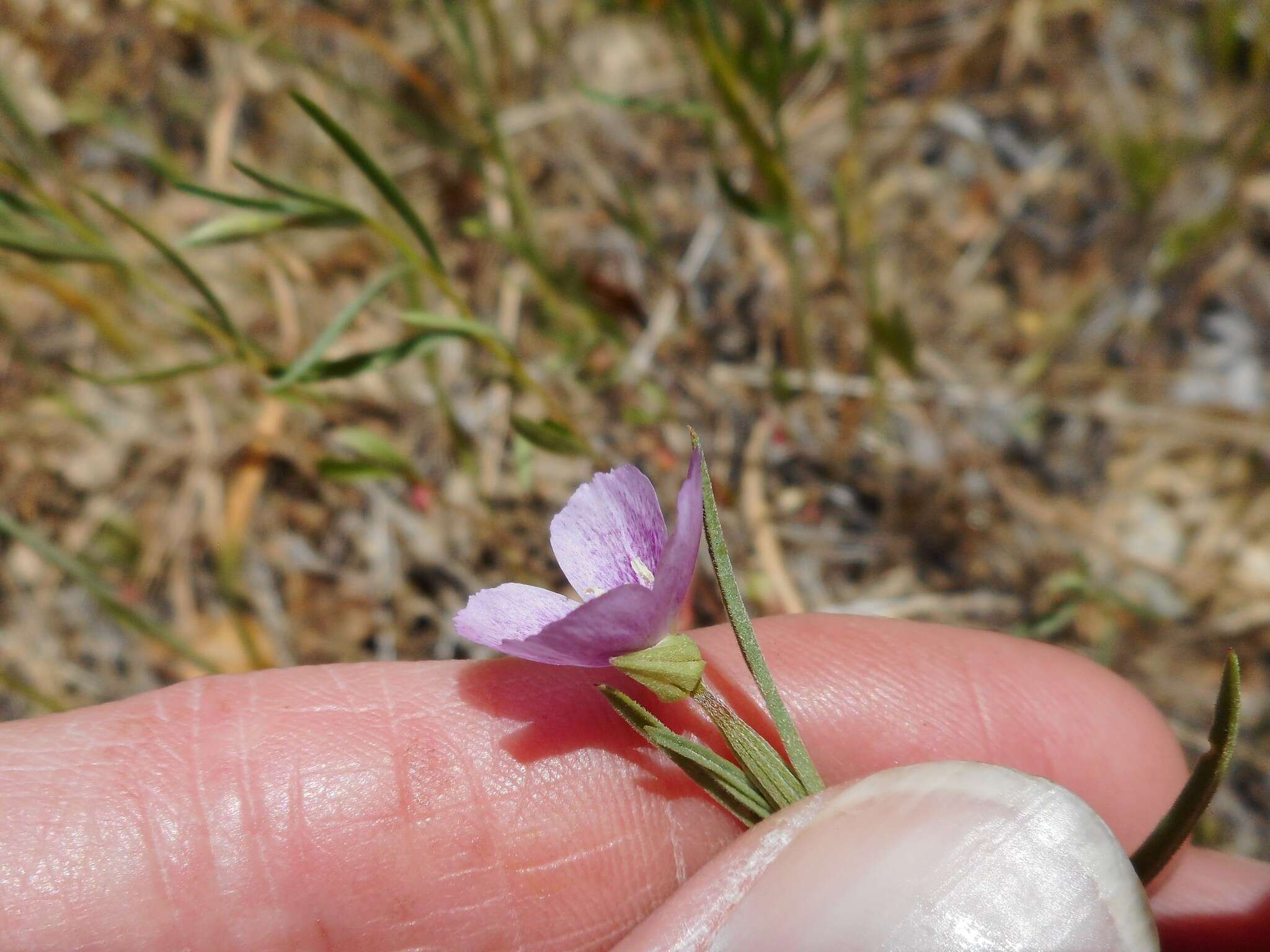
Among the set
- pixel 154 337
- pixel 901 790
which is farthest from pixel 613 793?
pixel 154 337

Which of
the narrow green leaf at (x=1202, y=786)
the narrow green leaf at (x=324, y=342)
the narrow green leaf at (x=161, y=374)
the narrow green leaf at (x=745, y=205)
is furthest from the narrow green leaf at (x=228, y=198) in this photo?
the narrow green leaf at (x=1202, y=786)

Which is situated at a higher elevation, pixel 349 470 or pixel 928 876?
pixel 349 470

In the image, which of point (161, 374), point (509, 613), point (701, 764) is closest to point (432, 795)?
point (509, 613)

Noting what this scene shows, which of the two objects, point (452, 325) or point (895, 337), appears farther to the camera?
point (895, 337)

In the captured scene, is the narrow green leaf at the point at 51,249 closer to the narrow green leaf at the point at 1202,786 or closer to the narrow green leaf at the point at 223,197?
the narrow green leaf at the point at 223,197

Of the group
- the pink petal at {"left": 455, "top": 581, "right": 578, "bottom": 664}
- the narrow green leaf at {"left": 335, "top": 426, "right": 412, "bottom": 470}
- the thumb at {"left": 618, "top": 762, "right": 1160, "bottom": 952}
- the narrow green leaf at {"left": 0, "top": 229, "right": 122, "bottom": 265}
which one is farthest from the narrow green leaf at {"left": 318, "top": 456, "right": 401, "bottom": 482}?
the thumb at {"left": 618, "top": 762, "right": 1160, "bottom": 952}

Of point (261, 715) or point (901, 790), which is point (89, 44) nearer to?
point (261, 715)

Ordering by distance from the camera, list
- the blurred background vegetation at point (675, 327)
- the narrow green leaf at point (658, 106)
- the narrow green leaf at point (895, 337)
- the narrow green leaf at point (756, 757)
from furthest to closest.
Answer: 1. the blurred background vegetation at point (675, 327)
2. the narrow green leaf at point (895, 337)
3. the narrow green leaf at point (658, 106)
4. the narrow green leaf at point (756, 757)

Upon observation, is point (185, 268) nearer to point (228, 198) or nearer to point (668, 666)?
point (228, 198)
